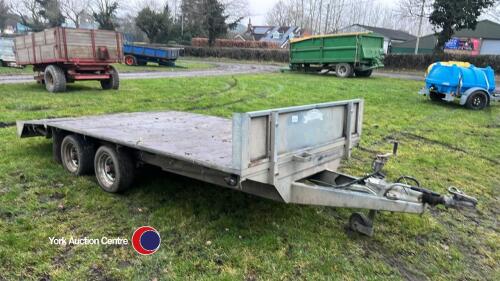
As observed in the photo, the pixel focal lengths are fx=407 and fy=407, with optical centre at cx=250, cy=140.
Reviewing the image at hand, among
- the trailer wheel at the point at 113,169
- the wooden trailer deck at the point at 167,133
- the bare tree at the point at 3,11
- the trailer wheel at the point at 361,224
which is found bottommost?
the trailer wheel at the point at 361,224

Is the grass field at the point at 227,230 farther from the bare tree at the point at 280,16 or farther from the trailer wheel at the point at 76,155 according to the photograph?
the bare tree at the point at 280,16

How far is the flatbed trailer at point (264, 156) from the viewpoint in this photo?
3.14 metres

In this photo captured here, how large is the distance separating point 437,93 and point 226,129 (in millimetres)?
9571

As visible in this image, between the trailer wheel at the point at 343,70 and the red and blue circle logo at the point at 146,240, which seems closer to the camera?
the red and blue circle logo at the point at 146,240

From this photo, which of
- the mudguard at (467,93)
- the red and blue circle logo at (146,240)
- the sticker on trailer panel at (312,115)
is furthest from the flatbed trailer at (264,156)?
the mudguard at (467,93)

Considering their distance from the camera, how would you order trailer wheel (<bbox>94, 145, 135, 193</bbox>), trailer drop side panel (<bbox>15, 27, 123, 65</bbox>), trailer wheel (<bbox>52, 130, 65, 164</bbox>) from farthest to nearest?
→ trailer drop side panel (<bbox>15, 27, 123, 65</bbox>) < trailer wheel (<bbox>52, 130, 65, 164</bbox>) < trailer wheel (<bbox>94, 145, 135, 193</bbox>)

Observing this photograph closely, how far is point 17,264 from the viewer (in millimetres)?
3145

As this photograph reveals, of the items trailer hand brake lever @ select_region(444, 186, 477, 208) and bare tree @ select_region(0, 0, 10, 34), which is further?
bare tree @ select_region(0, 0, 10, 34)

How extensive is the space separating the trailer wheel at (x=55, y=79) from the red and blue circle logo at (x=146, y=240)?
30.1 ft

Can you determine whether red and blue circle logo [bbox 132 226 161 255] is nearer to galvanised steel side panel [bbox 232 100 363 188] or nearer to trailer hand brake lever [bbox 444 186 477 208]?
galvanised steel side panel [bbox 232 100 363 188]

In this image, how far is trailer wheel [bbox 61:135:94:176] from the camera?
4766 mm

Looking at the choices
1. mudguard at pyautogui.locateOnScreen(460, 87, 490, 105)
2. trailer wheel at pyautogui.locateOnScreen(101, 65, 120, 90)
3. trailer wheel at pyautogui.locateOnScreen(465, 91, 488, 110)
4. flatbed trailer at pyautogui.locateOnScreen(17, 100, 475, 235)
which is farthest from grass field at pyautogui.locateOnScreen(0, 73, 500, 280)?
trailer wheel at pyautogui.locateOnScreen(101, 65, 120, 90)

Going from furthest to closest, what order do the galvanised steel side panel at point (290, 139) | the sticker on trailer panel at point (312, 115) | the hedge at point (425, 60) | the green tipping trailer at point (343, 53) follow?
1. the hedge at point (425, 60)
2. the green tipping trailer at point (343, 53)
3. the sticker on trailer panel at point (312, 115)
4. the galvanised steel side panel at point (290, 139)

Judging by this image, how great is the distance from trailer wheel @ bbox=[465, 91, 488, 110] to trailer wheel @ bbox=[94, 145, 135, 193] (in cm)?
1038
